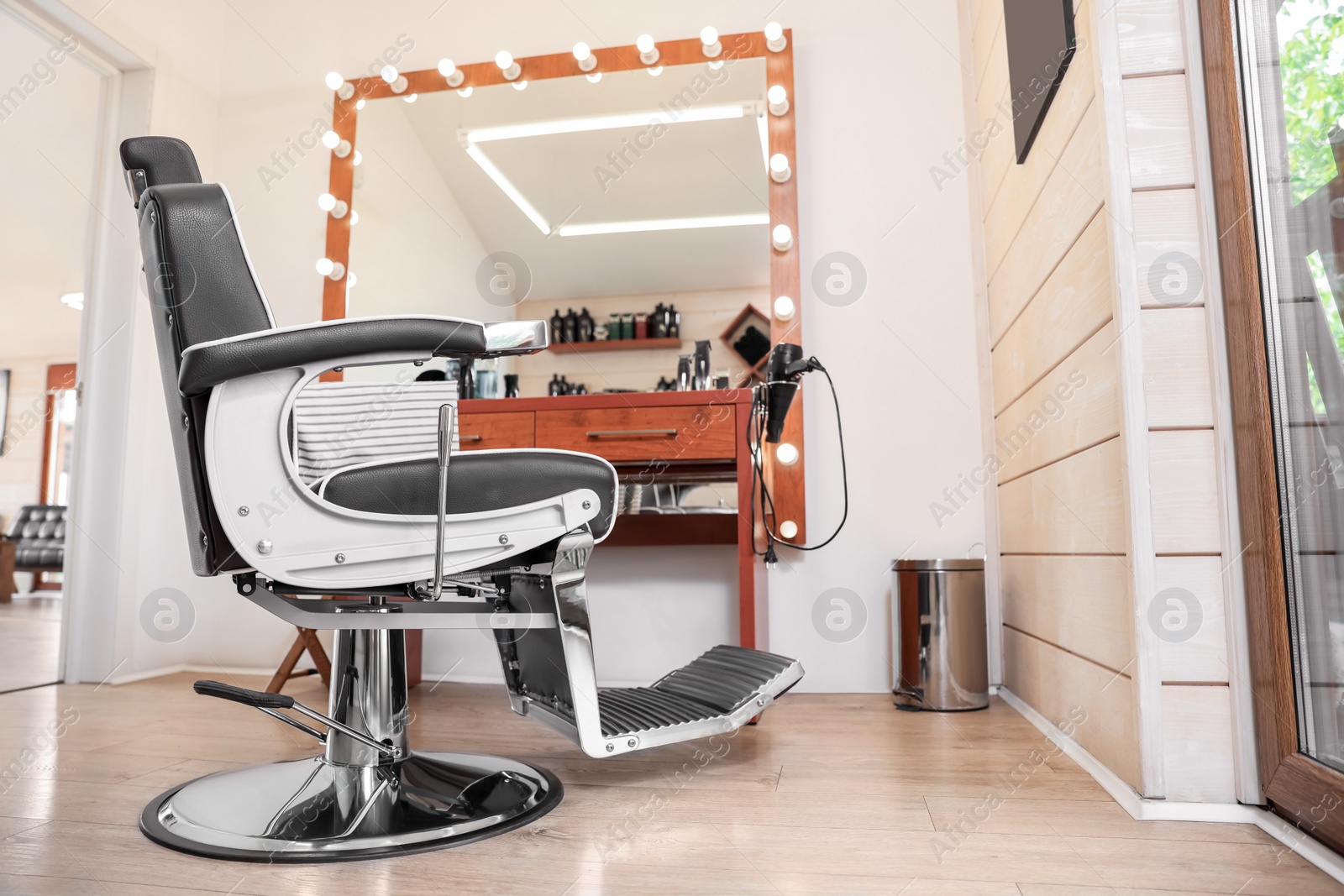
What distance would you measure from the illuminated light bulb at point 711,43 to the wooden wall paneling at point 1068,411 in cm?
144

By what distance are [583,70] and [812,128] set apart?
2.52 ft

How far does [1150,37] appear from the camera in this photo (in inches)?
53.2

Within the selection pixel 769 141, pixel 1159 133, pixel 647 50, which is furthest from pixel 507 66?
pixel 1159 133

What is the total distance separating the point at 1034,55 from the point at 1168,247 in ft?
2.42

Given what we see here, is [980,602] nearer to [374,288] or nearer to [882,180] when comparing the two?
[882,180]

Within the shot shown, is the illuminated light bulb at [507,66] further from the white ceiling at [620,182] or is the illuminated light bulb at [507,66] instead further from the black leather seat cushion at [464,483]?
the black leather seat cushion at [464,483]

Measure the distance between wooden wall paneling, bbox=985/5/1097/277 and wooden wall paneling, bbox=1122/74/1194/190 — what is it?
95 mm

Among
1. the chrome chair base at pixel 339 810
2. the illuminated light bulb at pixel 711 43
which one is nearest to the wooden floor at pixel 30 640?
the chrome chair base at pixel 339 810

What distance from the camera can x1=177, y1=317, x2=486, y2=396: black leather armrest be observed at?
0.99 meters

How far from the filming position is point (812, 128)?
8.62ft

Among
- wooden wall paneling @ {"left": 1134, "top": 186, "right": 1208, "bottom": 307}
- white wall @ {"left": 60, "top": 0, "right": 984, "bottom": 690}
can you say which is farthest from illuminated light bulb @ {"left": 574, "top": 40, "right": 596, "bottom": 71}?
wooden wall paneling @ {"left": 1134, "top": 186, "right": 1208, "bottom": 307}

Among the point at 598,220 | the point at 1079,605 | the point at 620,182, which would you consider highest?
the point at 620,182

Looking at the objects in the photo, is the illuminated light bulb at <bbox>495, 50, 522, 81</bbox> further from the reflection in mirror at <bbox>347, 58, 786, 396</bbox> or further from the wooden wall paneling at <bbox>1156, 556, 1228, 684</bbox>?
the wooden wall paneling at <bbox>1156, 556, 1228, 684</bbox>

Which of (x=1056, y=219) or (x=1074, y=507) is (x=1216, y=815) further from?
(x=1056, y=219)
